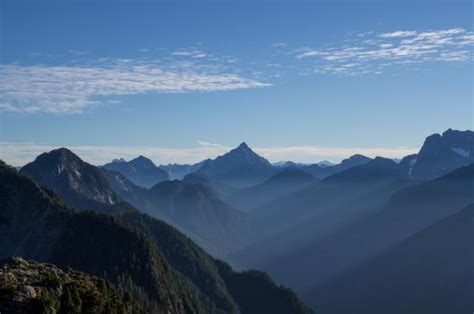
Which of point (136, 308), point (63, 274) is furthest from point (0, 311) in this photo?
point (136, 308)

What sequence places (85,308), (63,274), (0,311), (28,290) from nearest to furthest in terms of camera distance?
1. (0,311)
2. (28,290)
3. (85,308)
4. (63,274)

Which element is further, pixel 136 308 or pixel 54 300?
pixel 136 308

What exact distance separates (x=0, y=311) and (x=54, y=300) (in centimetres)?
1007

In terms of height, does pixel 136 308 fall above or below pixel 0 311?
below

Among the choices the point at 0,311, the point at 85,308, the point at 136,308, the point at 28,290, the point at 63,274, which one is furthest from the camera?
the point at 136,308

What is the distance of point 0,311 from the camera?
9856 cm

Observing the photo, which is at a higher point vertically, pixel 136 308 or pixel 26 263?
pixel 26 263

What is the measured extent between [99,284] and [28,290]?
2726 cm

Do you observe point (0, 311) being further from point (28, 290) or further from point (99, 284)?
point (99, 284)

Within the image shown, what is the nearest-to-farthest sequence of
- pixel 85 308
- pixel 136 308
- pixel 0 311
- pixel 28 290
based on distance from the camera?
pixel 0 311 → pixel 28 290 → pixel 85 308 → pixel 136 308

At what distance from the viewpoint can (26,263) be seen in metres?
130

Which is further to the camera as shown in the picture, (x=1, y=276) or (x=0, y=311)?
(x=1, y=276)

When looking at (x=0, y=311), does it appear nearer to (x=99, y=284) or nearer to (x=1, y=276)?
(x=1, y=276)

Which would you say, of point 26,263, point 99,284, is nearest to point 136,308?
point 99,284
